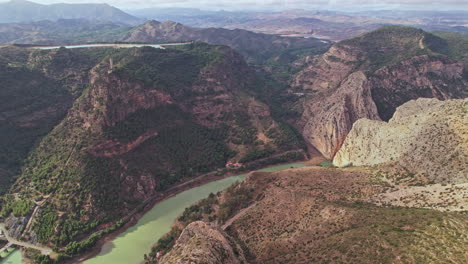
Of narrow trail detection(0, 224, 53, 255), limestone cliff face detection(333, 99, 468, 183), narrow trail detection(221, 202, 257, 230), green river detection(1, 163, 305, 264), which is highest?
limestone cliff face detection(333, 99, 468, 183)

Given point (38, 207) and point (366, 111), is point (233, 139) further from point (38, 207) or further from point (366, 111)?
point (38, 207)

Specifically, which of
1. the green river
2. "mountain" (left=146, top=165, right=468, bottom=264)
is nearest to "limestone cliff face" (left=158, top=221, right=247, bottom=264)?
"mountain" (left=146, top=165, right=468, bottom=264)

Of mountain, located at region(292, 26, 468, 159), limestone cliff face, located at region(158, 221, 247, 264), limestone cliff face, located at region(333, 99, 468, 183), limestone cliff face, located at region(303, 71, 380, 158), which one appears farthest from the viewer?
mountain, located at region(292, 26, 468, 159)

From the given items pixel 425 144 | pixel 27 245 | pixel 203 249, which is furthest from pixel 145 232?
pixel 425 144

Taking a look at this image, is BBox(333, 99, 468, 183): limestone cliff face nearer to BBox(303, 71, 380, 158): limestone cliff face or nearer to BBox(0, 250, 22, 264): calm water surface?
BBox(303, 71, 380, 158): limestone cliff face

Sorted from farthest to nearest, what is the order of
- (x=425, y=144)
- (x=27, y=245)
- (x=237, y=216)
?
(x=27, y=245) → (x=425, y=144) → (x=237, y=216)

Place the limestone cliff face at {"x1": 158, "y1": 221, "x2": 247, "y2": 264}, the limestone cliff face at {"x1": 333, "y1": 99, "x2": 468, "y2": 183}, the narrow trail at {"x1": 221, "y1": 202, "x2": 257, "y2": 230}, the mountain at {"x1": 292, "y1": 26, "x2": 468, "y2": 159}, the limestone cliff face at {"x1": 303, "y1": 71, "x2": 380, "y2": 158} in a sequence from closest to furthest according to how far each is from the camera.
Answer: the limestone cliff face at {"x1": 158, "y1": 221, "x2": 247, "y2": 264} → the limestone cliff face at {"x1": 333, "y1": 99, "x2": 468, "y2": 183} → the narrow trail at {"x1": 221, "y1": 202, "x2": 257, "y2": 230} → the limestone cliff face at {"x1": 303, "y1": 71, "x2": 380, "y2": 158} → the mountain at {"x1": 292, "y1": 26, "x2": 468, "y2": 159}

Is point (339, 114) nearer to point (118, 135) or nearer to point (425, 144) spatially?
point (425, 144)

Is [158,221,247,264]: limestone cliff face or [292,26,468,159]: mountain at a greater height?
[292,26,468,159]: mountain
